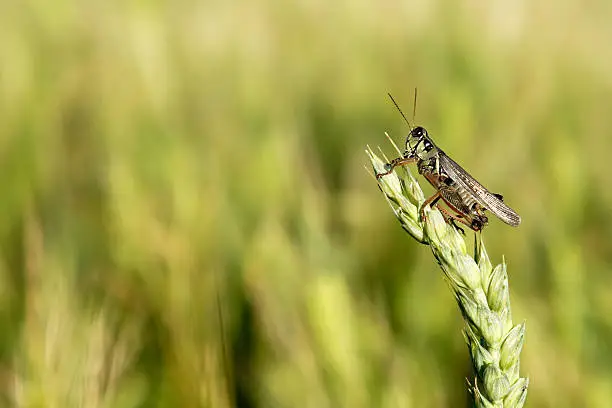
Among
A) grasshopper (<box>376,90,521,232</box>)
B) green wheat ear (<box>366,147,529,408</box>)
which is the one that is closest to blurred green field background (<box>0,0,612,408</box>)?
grasshopper (<box>376,90,521,232</box>)

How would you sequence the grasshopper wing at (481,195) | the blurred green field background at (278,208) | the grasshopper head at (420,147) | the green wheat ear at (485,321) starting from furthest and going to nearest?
the blurred green field background at (278,208), the grasshopper head at (420,147), the grasshopper wing at (481,195), the green wheat ear at (485,321)

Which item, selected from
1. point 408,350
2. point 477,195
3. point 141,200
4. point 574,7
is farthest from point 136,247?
point 574,7

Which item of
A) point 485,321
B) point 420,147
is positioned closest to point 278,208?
point 420,147

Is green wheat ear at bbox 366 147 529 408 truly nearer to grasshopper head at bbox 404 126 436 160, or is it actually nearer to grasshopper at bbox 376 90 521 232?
grasshopper at bbox 376 90 521 232

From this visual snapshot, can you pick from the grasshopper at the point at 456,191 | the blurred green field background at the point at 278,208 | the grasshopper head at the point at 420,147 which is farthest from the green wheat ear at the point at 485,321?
the blurred green field background at the point at 278,208

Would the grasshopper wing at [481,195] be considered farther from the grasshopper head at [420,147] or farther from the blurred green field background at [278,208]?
Result: the blurred green field background at [278,208]

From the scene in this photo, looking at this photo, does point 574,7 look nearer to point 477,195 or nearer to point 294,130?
point 294,130
